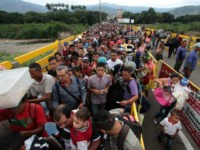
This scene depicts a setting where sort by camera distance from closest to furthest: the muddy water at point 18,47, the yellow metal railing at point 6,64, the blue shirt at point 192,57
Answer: the yellow metal railing at point 6,64, the blue shirt at point 192,57, the muddy water at point 18,47

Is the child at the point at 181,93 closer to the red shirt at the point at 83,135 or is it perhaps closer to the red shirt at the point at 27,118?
the red shirt at the point at 83,135

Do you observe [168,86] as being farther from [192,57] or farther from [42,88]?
[42,88]

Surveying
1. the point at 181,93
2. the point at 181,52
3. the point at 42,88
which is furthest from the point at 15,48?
the point at 181,93

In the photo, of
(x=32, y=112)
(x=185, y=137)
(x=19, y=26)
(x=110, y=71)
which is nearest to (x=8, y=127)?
(x=32, y=112)

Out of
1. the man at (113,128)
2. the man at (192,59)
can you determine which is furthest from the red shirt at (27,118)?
the man at (192,59)

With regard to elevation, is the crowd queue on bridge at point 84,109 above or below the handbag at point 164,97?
above

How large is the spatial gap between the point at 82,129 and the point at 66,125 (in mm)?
300

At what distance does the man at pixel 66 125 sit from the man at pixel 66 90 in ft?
2.88

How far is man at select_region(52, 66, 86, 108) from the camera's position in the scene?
3.06 m

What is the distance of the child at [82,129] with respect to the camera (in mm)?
2045

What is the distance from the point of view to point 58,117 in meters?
2.22

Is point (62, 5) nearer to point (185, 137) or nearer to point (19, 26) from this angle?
point (19, 26)

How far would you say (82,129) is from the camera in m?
2.07

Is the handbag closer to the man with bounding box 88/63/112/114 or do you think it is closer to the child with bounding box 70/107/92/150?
the man with bounding box 88/63/112/114
